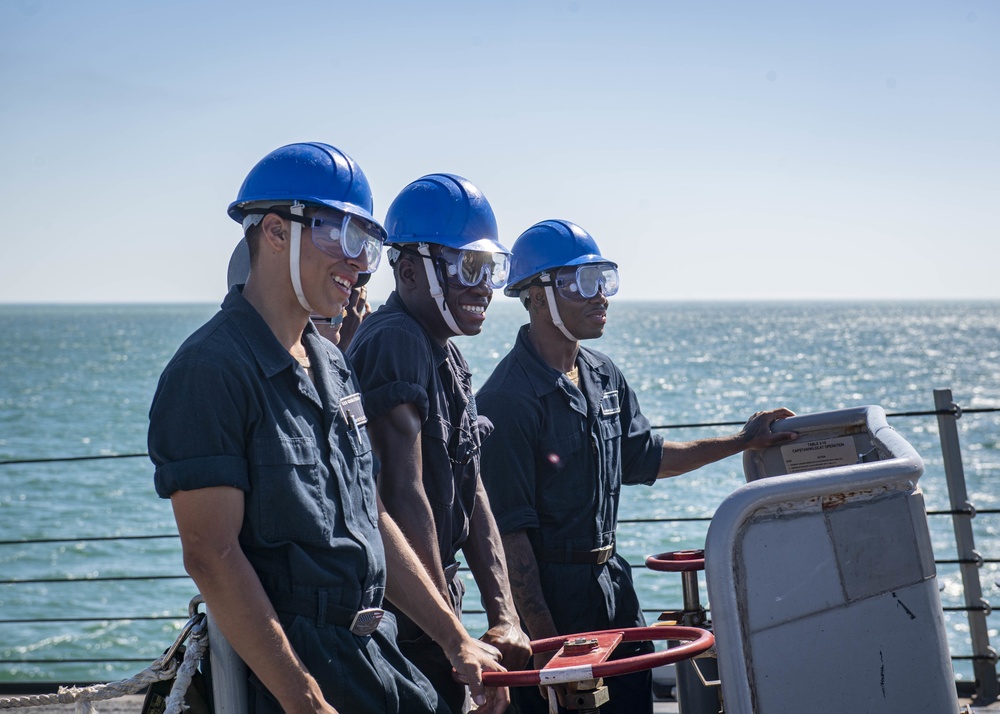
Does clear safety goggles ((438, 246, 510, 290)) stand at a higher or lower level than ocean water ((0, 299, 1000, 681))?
higher

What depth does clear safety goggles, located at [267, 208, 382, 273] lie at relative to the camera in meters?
2.40

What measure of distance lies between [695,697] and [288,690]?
1426mm

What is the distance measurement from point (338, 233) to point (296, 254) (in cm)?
11

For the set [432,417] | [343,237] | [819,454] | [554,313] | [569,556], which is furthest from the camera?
[554,313]

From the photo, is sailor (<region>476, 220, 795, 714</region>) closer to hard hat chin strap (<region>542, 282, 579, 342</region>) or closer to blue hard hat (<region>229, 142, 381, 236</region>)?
hard hat chin strap (<region>542, 282, 579, 342</region>)

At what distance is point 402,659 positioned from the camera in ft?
8.09

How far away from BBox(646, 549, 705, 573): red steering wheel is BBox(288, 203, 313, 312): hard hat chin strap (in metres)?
1.36

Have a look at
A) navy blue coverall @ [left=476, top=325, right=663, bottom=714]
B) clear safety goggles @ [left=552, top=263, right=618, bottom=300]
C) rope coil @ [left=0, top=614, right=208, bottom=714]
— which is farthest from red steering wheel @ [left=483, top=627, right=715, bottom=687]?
clear safety goggles @ [left=552, top=263, right=618, bottom=300]

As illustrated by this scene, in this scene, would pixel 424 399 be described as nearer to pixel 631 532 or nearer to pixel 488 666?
pixel 488 666

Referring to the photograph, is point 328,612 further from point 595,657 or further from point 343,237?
point 343,237

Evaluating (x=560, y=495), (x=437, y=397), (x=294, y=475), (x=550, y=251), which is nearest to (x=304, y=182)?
(x=294, y=475)

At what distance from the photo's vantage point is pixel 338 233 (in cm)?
242

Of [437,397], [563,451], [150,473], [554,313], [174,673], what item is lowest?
[150,473]

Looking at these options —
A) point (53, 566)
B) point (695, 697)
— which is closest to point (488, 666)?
point (695, 697)
